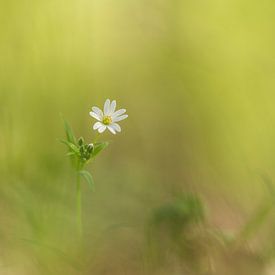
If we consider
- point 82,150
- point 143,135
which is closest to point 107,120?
point 82,150

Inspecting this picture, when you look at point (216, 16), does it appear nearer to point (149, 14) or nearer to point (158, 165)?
point (149, 14)

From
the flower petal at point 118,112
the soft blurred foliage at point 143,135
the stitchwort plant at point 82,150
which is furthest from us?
the soft blurred foliage at point 143,135

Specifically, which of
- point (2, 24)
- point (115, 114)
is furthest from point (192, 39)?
point (115, 114)

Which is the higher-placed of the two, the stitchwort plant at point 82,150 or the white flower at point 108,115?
the white flower at point 108,115

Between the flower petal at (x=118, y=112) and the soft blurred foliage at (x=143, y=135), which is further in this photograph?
the soft blurred foliage at (x=143, y=135)

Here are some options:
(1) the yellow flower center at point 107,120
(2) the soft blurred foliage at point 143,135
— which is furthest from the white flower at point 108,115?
(2) the soft blurred foliage at point 143,135

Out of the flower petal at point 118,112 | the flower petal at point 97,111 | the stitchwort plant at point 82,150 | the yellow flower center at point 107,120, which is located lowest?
the stitchwort plant at point 82,150

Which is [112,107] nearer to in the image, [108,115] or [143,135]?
[108,115]

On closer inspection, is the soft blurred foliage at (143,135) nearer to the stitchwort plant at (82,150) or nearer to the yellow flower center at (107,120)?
the stitchwort plant at (82,150)
